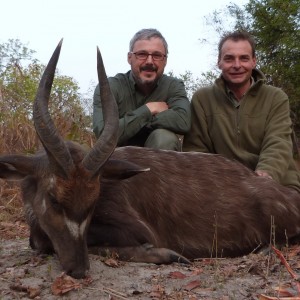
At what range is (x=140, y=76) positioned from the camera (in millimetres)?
6613

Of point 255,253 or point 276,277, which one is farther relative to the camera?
point 255,253

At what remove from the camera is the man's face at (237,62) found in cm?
655

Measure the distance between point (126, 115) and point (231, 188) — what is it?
1563 millimetres

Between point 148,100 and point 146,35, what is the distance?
2.44 ft

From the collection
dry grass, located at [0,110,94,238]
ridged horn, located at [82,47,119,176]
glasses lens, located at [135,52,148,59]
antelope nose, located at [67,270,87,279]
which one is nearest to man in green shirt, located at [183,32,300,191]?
glasses lens, located at [135,52,148,59]

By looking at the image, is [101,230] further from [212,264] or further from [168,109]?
[168,109]

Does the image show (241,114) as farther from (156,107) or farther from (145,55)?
(145,55)

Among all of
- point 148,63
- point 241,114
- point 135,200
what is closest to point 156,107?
point 148,63

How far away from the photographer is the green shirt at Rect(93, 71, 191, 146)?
248 inches

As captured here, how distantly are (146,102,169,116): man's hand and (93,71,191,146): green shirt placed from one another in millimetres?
47

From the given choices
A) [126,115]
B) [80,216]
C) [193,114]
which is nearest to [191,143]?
[193,114]

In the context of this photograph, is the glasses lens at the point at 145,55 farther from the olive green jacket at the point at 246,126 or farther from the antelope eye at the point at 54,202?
the antelope eye at the point at 54,202

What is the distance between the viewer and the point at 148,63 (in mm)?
6508

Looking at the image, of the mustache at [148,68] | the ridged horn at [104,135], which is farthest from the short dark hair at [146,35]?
the ridged horn at [104,135]
